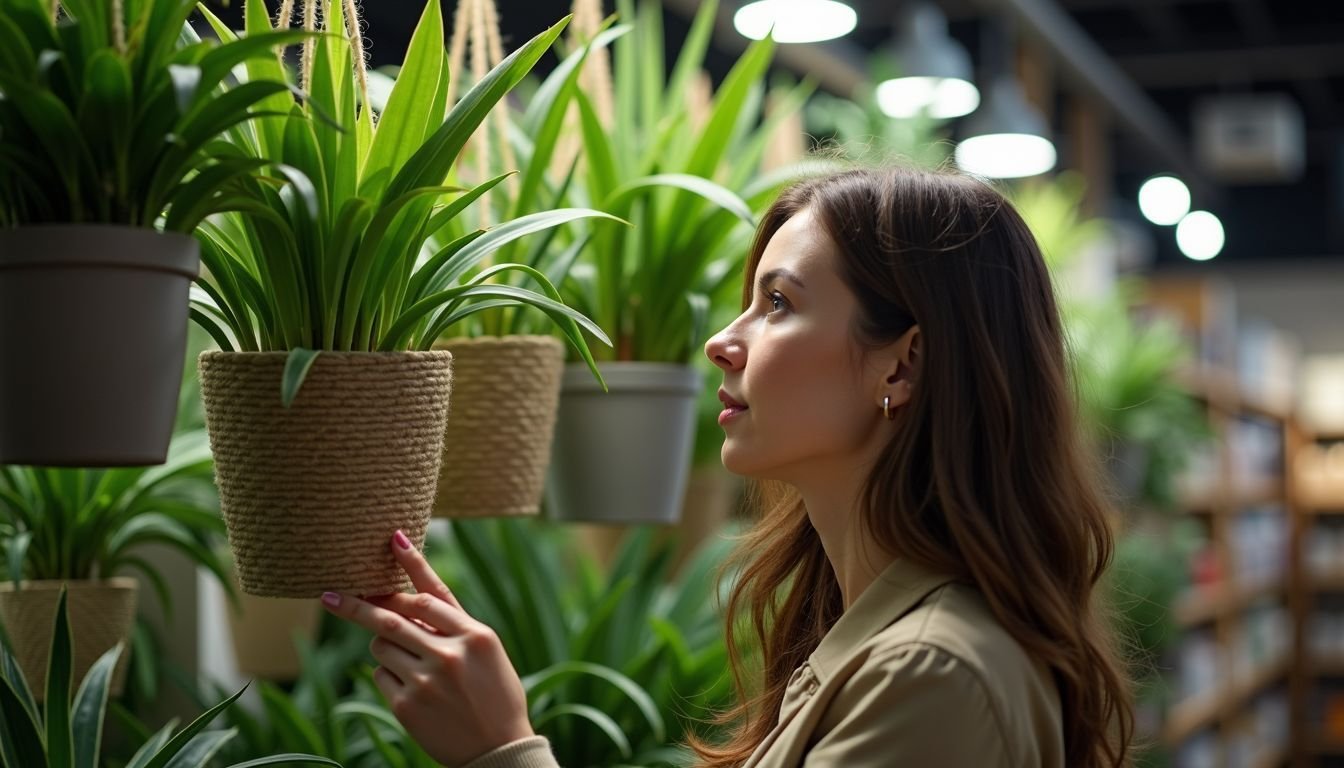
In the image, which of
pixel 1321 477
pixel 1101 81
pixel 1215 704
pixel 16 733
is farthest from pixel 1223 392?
pixel 16 733

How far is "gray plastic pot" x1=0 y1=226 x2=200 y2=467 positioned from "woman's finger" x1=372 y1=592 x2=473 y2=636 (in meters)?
0.29

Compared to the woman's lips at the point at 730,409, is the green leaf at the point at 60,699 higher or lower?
lower

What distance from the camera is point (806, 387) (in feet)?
3.99

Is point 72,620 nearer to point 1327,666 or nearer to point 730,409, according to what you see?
point 730,409

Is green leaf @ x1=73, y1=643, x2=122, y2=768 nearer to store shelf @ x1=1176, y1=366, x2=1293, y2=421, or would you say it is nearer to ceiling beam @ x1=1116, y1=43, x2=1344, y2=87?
store shelf @ x1=1176, y1=366, x2=1293, y2=421

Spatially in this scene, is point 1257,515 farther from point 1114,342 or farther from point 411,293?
point 411,293

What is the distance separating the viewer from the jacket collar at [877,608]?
3.83ft

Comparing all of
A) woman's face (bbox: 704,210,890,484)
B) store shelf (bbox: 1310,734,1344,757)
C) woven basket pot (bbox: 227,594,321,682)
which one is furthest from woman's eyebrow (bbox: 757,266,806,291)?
store shelf (bbox: 1310,734,1344,757)

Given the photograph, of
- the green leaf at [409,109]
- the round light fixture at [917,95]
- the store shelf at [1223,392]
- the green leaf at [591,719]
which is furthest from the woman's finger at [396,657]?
the store shelf at [1223,392]

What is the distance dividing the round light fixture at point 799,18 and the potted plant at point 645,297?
5.44 ft

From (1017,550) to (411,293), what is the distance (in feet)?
1.81

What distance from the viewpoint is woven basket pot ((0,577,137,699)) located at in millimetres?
1498

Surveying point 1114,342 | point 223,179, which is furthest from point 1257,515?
point 223,179

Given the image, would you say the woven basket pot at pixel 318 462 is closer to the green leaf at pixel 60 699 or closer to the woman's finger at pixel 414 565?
the woman's finger at pixel 414 565
